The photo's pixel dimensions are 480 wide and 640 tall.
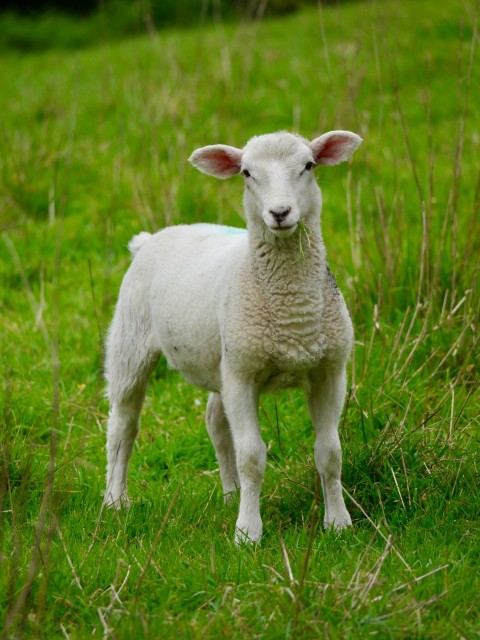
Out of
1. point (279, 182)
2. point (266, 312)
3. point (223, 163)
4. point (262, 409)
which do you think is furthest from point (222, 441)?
point (279, 182)

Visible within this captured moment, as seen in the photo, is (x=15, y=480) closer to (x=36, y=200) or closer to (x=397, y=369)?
(x=397, y=369)

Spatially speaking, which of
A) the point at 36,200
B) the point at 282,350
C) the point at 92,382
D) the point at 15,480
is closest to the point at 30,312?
the point at 92,382

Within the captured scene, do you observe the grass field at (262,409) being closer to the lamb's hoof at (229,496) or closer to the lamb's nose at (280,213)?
the lamb's hoof at (229,496)

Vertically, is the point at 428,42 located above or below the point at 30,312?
above

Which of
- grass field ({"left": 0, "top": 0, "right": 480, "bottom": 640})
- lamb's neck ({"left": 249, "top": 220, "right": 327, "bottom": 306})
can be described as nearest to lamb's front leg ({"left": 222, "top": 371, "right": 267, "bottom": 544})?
grass field ({"left": 0, "top": 0, "right": 480, "bottom": 640})

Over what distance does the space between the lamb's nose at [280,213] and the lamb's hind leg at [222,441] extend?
4.14ft

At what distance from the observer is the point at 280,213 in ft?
10.8

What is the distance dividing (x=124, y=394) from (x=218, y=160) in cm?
121

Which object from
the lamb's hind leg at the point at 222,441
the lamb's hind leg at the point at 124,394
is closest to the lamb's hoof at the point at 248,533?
the lamb's hind leg at the point at 222,441

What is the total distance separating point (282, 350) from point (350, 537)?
0.70m

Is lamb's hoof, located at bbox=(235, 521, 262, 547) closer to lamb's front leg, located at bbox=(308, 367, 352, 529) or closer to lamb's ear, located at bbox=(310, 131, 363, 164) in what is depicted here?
lamb's front leg, located at bbox=(308, 367, 352, 529)

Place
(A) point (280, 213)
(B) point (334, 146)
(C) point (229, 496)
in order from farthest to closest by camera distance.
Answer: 1. (C) point (229, 496)
2. (B) point (334, 146)
3. (A) point (280, 213)

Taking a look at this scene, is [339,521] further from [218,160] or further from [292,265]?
[218,160]

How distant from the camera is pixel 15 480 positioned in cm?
406
